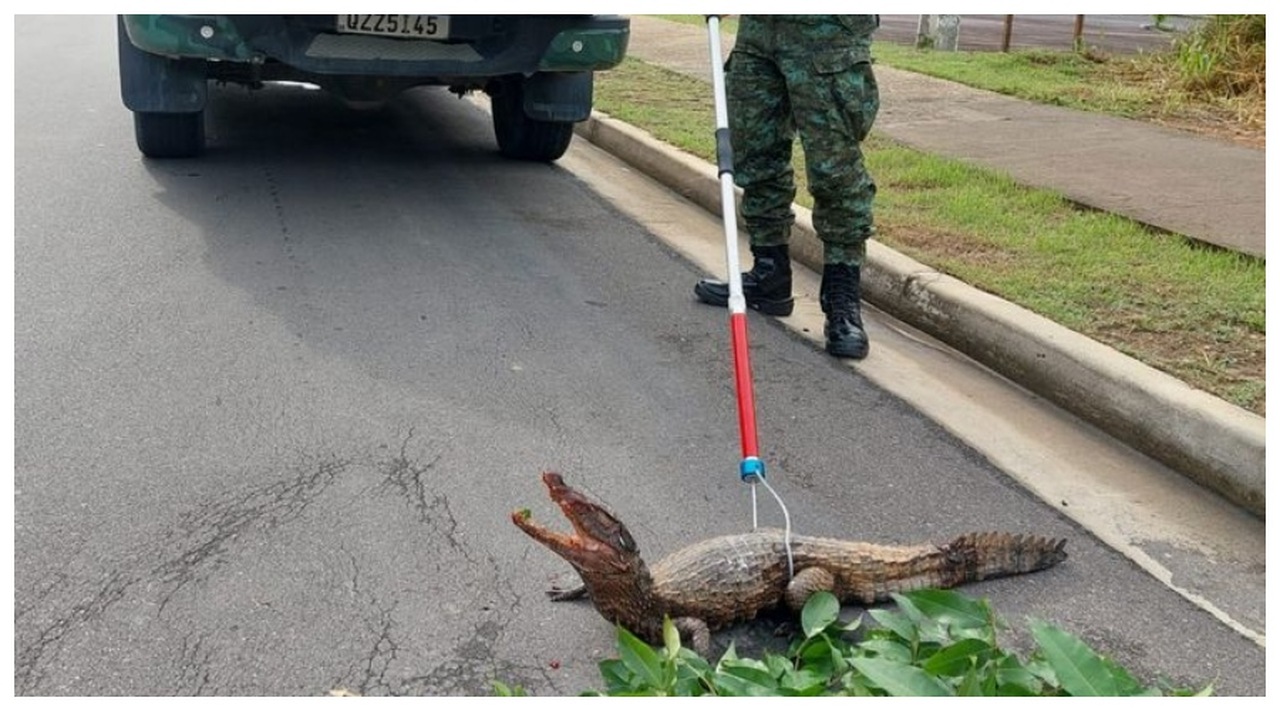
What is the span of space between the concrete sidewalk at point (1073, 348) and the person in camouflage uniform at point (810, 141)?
37cm

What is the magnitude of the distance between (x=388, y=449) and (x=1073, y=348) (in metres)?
2.10

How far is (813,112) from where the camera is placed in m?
5.03

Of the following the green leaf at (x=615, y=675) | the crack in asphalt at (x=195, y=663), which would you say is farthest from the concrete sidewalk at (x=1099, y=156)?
the crack in asphalt at (x=195, y=663)

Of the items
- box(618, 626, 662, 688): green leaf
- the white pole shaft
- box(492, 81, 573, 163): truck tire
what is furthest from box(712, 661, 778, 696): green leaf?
box(492, 81, 573, 163): truck tire

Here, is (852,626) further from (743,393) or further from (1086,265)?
(1086,265)

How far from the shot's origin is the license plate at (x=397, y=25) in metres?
6.30

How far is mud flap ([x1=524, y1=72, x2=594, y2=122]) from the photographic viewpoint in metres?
7.45

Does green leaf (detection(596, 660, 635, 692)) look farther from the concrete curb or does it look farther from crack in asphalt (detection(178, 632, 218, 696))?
the concrete curb

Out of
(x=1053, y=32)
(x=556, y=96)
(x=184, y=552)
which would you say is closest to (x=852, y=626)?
(x=184, y=552)

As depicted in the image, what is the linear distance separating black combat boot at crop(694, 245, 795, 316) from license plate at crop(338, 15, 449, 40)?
1.86 meters

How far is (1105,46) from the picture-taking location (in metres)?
15.3

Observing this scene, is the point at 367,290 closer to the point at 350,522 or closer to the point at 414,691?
the point at 350,522

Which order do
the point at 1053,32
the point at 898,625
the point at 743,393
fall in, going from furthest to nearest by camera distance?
the point at 1053,32 → the point at 743,393 → the point at 898,625

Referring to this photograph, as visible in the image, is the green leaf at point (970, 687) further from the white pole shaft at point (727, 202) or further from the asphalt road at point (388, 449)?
the white pole shaft at point (727, 202)
